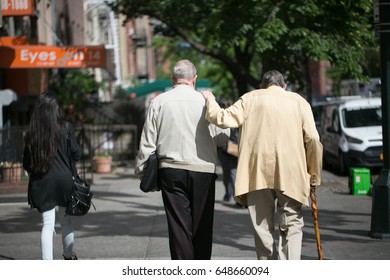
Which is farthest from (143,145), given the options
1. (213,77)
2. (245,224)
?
(213,77)

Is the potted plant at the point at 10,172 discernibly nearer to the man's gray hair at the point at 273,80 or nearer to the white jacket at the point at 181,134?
the white jacket at the point at 181,134

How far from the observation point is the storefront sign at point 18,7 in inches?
A: 616

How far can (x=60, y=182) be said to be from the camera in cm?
786

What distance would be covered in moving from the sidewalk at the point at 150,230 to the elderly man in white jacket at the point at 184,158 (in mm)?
1893

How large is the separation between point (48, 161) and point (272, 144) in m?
2.14

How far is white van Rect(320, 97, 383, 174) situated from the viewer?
63.3 feet

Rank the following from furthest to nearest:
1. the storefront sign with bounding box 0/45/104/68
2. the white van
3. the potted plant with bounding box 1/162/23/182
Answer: the white van < the storefront sign with bounding box 0/45/104/68 < the potted plant with bounding box 1/162/23/182

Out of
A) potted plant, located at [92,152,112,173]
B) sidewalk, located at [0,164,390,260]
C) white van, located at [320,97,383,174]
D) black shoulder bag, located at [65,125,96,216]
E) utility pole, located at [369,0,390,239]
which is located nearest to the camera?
black shoulder bag, located at [65,125,96,216]

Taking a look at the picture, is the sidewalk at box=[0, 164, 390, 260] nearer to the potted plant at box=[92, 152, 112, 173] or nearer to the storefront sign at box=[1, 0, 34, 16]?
the storefront sign at box=[1, 0, 34, 16]

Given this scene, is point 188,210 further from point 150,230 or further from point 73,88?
point 73,88

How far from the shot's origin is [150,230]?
36.3ft

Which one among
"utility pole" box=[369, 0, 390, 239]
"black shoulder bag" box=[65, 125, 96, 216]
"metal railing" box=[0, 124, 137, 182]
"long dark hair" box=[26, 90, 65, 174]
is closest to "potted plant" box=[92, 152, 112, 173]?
"metal railing" box=[0, 124, 137, 182]

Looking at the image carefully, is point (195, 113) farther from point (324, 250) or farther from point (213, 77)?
point (213, 77)

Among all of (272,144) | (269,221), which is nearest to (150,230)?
(269,221)
